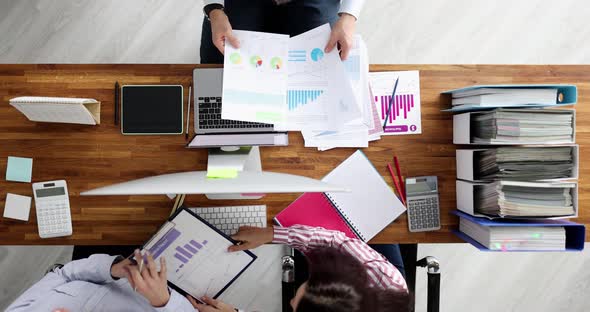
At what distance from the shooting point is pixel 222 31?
1243 mm

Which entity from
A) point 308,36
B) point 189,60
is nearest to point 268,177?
point 308,36

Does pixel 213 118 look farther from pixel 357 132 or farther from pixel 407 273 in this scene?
pixel 407 273

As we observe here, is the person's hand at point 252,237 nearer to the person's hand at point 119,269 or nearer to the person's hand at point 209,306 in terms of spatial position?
the person's hand at point 209,306

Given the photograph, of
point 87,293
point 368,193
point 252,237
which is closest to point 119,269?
point 87,293

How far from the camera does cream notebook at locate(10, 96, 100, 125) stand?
122cm

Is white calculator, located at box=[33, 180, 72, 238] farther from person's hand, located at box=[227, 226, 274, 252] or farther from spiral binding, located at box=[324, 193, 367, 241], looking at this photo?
spiral binding, located at box=[324, 193, 367, 241]

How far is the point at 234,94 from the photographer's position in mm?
1265

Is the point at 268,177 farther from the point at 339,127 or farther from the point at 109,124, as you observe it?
the point at 109,124

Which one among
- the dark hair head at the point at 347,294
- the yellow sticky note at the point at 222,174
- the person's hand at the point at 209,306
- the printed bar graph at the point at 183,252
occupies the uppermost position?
the yellow sticky note at the point at 222,174

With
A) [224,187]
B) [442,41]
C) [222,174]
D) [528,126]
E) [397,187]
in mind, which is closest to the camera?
[224,187]

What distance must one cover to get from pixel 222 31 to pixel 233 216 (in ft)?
2.23

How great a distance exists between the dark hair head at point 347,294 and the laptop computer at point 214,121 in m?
0.50

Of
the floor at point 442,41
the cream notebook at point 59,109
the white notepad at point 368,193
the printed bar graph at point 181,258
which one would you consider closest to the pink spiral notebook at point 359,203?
the white notepad at point 368,193

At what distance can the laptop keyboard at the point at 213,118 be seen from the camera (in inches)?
52.6
